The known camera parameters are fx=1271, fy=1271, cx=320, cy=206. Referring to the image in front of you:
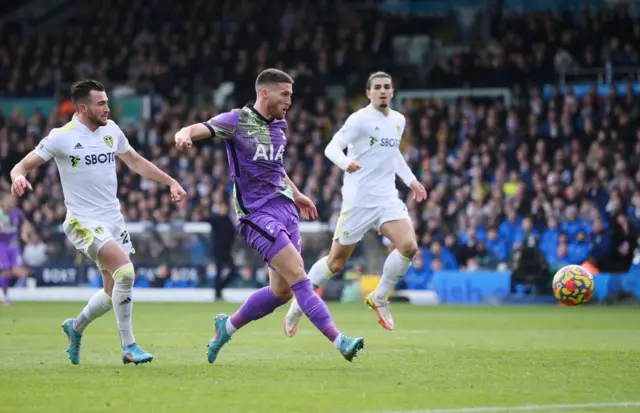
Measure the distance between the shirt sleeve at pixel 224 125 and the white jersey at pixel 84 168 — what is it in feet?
4.11

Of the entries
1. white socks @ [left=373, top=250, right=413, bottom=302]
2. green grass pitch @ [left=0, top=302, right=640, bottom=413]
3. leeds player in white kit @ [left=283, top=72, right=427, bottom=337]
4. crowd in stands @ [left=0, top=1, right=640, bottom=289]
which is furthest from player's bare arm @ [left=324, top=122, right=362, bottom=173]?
crowd in stands @ [left=0, top=1, right=640, bottom=289]

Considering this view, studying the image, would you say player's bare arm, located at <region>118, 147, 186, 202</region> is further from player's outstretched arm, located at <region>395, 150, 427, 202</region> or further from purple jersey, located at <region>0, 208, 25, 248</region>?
purple jersey, located at <region>0, 208, 25, 248</region>

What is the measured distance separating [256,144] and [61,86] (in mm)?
28412

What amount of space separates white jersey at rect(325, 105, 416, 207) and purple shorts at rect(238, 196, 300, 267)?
3.96 meters

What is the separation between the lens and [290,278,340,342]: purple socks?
988cm

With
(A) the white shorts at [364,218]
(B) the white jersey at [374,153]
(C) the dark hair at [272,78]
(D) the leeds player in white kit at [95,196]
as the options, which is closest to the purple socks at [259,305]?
(D) the leeds player in white kit at [95,196]

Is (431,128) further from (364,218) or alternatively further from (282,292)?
(282,292)

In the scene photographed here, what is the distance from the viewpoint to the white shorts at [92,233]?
10766mm

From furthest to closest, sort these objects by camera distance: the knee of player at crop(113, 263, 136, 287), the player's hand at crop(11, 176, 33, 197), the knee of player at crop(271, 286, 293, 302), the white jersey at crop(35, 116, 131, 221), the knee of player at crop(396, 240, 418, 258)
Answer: the knee of player at crop(396, 240, 418, 258)
the white jersey at crop(35, 116, 131, 221)
the knee of player at crop(113, 263, 136, 287)
the knee of player at crop(271, 286, 293, 302)
the player's hand at crop(11, 176, 33, 197)

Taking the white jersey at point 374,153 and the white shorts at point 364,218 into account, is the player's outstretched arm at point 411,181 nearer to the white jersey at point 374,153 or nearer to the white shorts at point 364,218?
the white jersey at point 374,153

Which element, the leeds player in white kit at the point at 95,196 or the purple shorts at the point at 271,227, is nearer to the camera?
the purple shorts at the point at 271,227

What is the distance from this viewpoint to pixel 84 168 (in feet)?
35.8

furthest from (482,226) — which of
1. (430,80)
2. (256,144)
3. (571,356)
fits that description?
(256,144)

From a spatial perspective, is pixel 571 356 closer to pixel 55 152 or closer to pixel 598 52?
pixel 55 152
